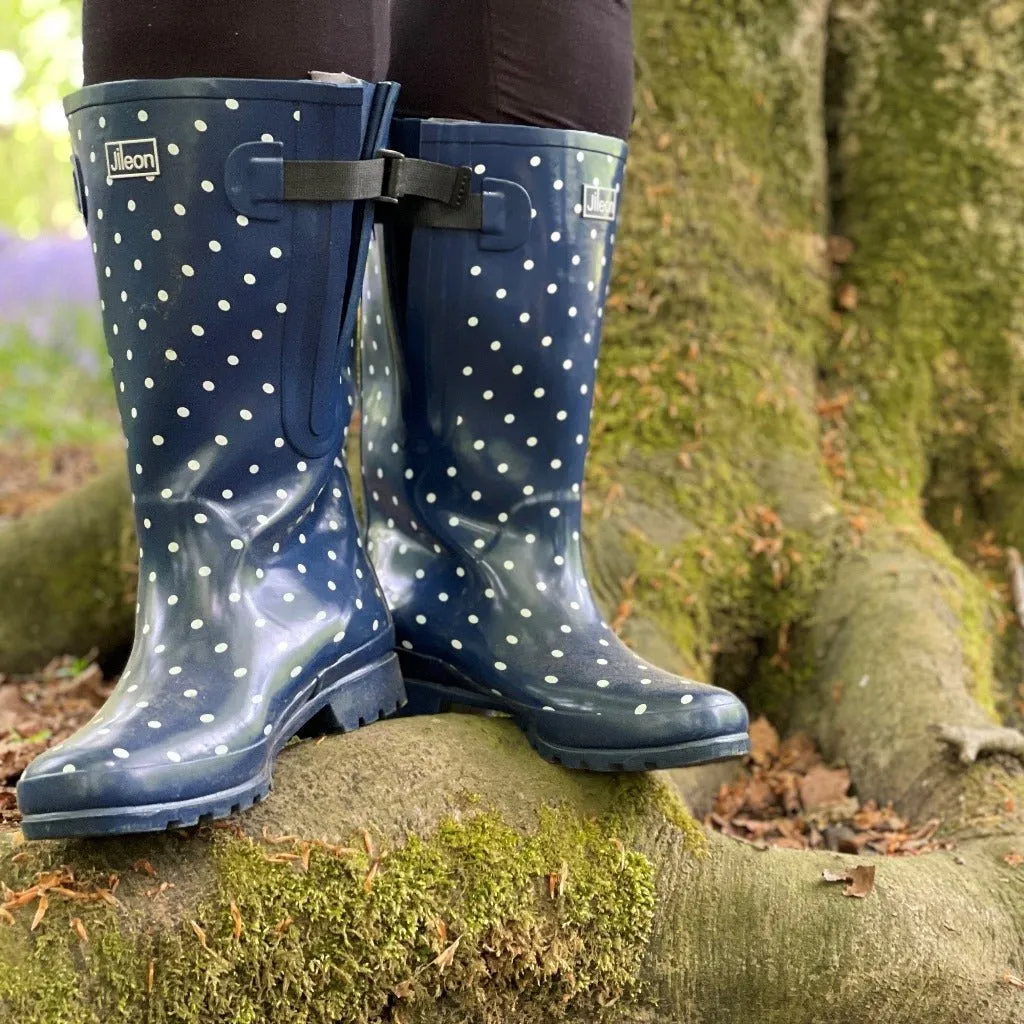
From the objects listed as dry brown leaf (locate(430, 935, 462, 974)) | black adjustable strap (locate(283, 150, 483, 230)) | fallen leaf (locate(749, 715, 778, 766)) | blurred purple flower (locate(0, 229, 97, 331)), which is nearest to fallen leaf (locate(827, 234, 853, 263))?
fallen leaf (locate(749, 715, 778, 766))

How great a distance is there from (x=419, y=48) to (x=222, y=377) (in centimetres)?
50

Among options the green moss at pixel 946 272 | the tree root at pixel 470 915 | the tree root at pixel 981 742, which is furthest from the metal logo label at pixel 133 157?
the green moss at pixel 946 272

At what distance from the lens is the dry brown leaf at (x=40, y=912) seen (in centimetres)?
107

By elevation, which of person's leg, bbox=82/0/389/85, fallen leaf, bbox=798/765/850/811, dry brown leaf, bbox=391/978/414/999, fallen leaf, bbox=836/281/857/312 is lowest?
fallen leaf, bbox=798/765/850/811

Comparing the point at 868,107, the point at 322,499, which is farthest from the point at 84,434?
the point at 322,499

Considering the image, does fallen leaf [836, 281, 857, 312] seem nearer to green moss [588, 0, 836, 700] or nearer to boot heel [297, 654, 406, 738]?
green moss [588, 0, 836, 700]

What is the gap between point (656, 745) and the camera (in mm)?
1310

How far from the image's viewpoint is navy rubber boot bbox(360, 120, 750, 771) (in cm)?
136

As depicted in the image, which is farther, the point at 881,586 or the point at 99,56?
the point at 881,586

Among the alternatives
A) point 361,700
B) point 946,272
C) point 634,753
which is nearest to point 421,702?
point 361,700

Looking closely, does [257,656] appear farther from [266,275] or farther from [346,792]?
[266,275]

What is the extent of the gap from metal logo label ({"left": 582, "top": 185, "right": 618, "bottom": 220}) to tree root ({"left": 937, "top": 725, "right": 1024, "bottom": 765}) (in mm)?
871

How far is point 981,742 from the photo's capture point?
1.70m

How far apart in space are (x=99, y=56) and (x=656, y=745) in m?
0.91
